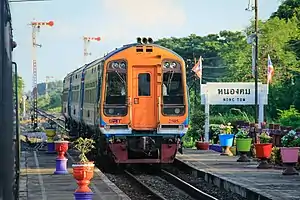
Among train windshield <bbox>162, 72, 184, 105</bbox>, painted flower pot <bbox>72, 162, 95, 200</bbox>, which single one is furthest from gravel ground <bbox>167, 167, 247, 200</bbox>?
painted flower pot <bbox>72, 162, 95, 200</bbox>

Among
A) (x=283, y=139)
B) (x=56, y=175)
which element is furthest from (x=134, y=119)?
(x=283, y=139)

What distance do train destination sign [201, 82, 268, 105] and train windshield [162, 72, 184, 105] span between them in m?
9.06

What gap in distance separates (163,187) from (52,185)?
295 centimetres

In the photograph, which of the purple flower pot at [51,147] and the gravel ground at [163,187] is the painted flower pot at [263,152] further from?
the purple flower pot at [51,147]

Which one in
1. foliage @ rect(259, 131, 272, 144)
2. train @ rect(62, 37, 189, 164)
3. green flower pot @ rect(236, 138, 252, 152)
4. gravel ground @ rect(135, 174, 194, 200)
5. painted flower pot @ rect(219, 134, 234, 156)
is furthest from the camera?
painted flower pot @ rect(219, 134, 234, 156)

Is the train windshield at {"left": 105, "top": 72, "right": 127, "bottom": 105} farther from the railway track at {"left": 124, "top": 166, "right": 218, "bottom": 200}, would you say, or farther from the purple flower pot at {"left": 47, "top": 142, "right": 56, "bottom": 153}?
the purple flower pot at {"left": 47, "top": 142, "right": 56, "bottom": 153}

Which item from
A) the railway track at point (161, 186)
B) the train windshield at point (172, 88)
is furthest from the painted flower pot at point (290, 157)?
the train windshield at point (172, 88)

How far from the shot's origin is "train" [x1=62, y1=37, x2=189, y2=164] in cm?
1738

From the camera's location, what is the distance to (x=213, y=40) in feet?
242

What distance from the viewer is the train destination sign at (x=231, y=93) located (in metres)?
26.9

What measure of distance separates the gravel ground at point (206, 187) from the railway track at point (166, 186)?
0.26m

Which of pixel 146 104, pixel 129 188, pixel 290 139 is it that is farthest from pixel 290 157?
pixel 146 104

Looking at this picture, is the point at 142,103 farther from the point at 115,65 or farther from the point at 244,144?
the point at 244,144

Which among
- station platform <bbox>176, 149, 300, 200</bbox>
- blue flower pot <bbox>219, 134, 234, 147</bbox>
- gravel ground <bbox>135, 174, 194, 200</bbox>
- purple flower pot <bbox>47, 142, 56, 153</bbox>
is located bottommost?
gravel ground <bbox>135, 174, 194, 200</bbox>
